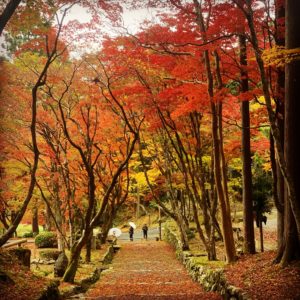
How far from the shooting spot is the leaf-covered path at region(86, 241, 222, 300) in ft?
37.8

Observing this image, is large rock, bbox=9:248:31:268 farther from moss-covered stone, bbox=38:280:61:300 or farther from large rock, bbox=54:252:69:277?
moss-covered stone, bbox=38:280:61:300

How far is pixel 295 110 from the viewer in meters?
8.46

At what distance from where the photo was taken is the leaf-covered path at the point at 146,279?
37.8 ft

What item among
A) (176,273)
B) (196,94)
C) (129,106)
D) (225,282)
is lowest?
(176,273)

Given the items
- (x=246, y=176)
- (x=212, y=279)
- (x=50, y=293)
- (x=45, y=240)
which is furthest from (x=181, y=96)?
(x=45, y=240)

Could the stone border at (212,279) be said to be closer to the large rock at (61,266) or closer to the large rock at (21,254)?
the large rock at (61,266)

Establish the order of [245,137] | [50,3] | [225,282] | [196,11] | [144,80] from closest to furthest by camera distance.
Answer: [225,282]
[50,3]
[196,11]
[245,137]
[144,80]

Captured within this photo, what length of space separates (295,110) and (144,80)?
31.7 ft

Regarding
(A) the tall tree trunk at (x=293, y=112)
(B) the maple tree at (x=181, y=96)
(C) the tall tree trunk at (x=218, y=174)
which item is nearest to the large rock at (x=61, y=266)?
(B) the maple tree at (x=181, y=96)

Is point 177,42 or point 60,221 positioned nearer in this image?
point 177,42

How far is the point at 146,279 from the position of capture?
52.2 feet

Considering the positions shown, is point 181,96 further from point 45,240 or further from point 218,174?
point 45,240

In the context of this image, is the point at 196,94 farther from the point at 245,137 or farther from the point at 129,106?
the point at 129,106

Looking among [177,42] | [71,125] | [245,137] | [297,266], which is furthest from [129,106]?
[297,266]
